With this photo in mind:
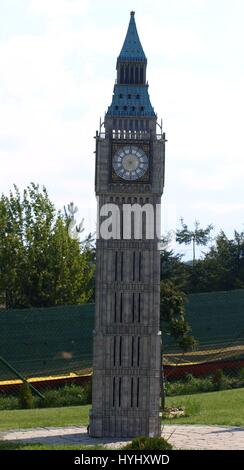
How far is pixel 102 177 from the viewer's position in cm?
2923

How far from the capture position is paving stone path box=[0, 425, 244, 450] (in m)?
26.5

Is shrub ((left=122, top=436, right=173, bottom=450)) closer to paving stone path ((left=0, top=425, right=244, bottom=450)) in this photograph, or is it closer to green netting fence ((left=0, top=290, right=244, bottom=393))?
paving stone path ((left=0, top=425, right=244, bottom=450))

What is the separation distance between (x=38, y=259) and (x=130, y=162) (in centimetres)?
2744

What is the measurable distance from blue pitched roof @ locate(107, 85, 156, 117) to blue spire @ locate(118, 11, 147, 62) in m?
0.89

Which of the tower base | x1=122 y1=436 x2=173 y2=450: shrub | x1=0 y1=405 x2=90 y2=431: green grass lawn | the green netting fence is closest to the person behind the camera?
x1=122 y1=436 x2=173 y2=450: shrub

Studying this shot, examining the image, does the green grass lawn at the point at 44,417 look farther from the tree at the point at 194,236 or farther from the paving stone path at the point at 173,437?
the tree at the point at 194,236

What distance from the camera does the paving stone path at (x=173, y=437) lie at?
26484 millimetres

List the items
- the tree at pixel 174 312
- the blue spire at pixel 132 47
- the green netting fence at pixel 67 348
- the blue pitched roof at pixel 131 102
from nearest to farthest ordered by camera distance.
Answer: the blue pitched roof at pixel 131 102 → the blue spire at pixel 132 47 → the tree at pixel 174 312 → the green netting fence at pixel 67 348

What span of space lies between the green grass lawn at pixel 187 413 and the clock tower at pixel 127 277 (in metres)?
3.04

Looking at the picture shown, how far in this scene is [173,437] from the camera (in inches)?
1096

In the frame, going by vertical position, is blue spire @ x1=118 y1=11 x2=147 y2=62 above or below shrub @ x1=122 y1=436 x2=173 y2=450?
above

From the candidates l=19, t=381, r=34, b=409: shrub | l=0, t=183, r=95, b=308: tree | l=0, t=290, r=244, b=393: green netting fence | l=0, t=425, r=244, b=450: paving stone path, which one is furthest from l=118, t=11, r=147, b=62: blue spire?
l=0, t=183, r=95, b=308: tree

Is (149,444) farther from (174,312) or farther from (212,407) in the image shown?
(174,312)

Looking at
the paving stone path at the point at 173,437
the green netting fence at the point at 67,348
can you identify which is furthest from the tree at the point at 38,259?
the paving stone path at the point at 173,437
